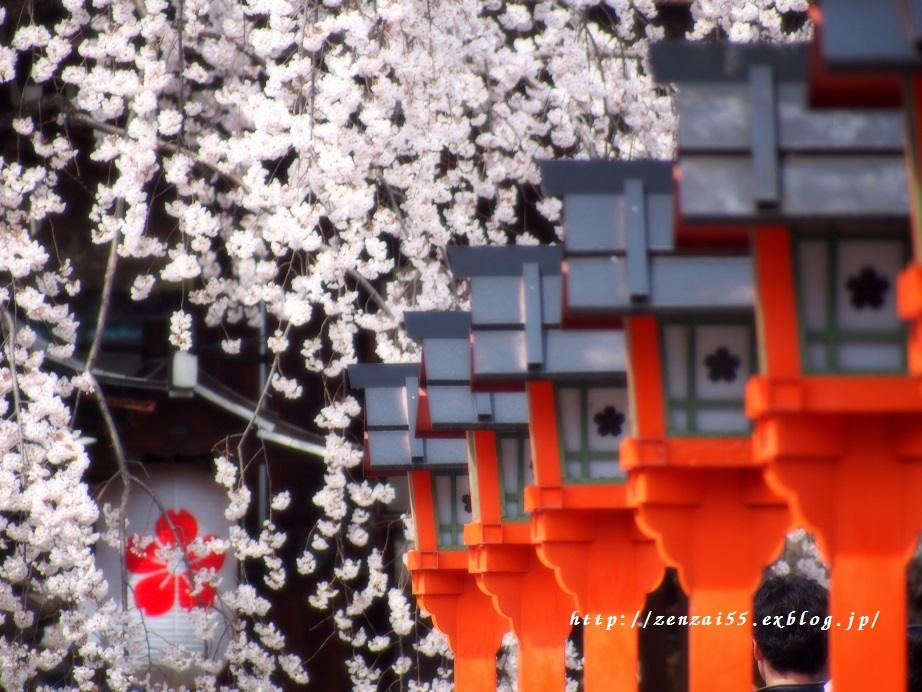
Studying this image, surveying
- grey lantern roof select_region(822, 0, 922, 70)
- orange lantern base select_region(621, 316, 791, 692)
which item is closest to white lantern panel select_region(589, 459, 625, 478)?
orange lantern base select_region(621, 316, 791, 692)

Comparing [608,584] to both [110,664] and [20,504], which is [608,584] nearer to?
[20,504]

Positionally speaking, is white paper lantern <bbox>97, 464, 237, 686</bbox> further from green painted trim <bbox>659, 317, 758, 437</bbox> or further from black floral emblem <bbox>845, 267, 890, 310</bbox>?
black floral emblem <bbox>845, 267, 890, 310</bbox>

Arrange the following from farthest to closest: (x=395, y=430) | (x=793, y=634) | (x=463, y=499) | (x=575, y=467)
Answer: (x=463, y=499)
(x=395, y=430)
(x=575, y=467)
(x=793, y=634)

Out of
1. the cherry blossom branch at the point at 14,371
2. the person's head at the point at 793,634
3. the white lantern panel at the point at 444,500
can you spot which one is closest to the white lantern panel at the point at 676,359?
the person's head at the point at 793,634

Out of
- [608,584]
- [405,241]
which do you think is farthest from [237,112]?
[608,584]

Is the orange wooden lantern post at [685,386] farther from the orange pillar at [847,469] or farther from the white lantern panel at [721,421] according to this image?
the orange pillar at [847,469]

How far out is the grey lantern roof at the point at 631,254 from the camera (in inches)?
200

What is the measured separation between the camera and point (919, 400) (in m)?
4.28

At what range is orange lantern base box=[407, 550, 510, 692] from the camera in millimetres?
8844

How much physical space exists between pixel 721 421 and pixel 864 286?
1.13 m

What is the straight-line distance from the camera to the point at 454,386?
24.2 feet

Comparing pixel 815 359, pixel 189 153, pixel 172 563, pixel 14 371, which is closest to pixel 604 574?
pixel 815 359

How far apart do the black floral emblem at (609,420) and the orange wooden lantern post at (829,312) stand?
2031 mm

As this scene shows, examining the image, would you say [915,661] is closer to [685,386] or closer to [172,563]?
[685,386]
